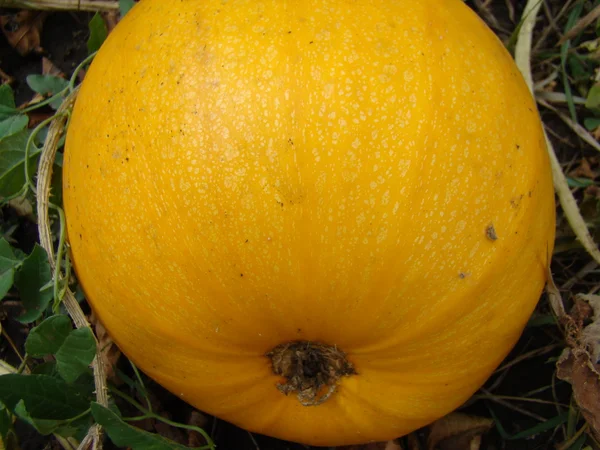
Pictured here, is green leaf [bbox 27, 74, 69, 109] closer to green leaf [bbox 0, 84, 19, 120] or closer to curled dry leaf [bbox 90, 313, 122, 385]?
green leaf [bbox 0, 84, 19, 120]

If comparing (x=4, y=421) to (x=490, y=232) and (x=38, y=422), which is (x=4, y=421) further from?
(x=490, y=232)

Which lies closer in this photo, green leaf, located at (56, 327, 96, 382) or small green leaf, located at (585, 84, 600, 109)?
green leaf, located at (56, 327, 96, 382)

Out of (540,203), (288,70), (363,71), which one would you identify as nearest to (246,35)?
(288,70)

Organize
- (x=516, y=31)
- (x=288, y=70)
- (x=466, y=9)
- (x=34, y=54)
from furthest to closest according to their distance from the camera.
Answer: (x=34, y=54), (x=516, y=31), (x=466, y=9), (x=288, y=70)

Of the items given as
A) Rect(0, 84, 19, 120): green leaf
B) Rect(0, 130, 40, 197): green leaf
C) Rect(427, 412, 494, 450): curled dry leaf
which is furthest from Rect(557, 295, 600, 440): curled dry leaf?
Rect(0, 84, 19, 120): green leaf

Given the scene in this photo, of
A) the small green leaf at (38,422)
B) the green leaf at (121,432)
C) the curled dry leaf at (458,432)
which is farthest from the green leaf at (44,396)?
the curled dry leaf at (458,432)

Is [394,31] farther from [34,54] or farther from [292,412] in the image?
[34,54]
